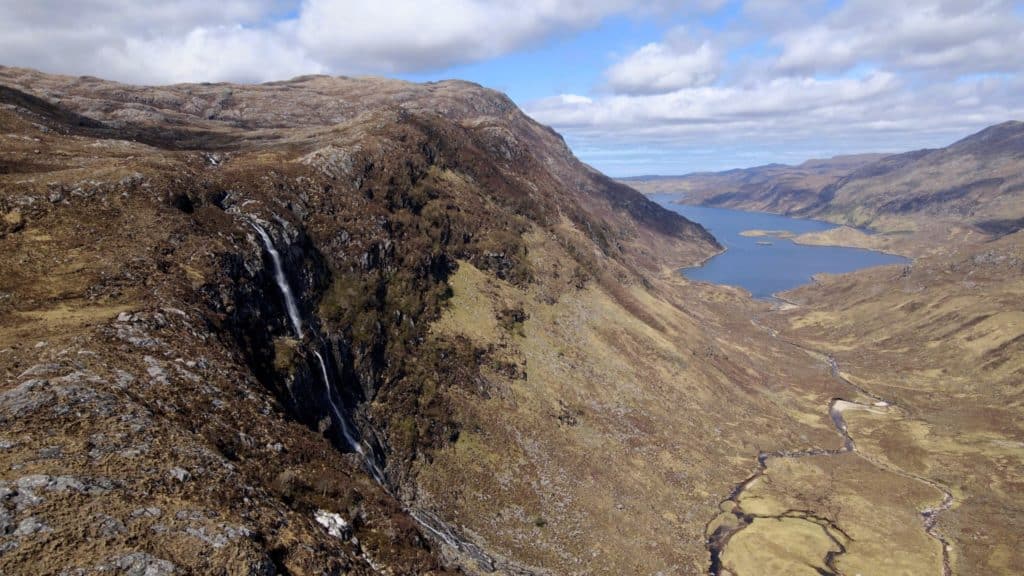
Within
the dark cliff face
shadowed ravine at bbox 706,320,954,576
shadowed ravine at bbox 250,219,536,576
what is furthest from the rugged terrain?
shadowed ravine at bbox 706,320,954,576

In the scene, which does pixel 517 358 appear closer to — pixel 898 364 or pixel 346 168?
pixel 346 168

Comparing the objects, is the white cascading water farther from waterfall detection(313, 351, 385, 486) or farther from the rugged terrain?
the rugged terrain

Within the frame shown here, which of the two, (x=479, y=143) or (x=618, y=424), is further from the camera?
(x=479, y=143)

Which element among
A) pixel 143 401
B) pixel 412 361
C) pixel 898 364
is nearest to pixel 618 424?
pixel 412 361

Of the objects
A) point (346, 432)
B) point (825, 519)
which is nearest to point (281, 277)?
point (346, 432)

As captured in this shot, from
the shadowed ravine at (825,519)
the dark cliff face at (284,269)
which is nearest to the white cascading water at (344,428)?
the dark cliff face at (284,269)

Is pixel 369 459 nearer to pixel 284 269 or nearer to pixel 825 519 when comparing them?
pixel 284 269

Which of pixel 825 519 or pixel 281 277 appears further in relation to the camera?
pixel 825 519
